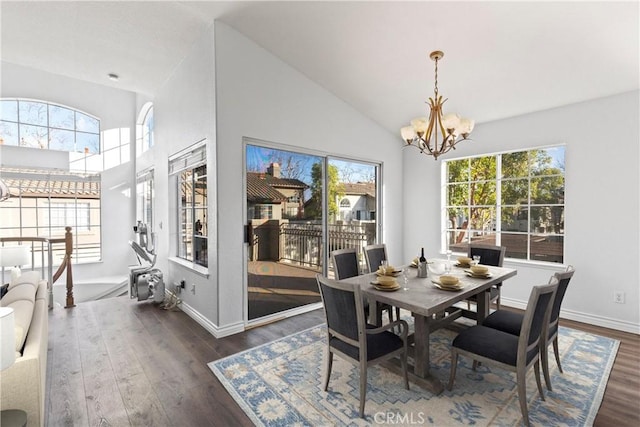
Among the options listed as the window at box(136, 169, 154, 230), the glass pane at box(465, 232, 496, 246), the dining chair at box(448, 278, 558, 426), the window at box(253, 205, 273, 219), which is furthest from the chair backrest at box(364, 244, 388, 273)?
the window at box(136, 169, 154, 230)

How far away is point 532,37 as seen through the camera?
2744 mm

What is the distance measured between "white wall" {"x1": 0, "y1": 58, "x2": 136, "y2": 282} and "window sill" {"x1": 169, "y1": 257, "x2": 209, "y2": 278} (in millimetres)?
3721

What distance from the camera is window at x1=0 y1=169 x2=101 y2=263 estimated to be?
248 inches

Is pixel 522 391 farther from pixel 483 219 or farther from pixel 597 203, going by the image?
pixel 483 219

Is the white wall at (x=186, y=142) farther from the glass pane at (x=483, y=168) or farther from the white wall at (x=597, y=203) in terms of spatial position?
the white wall at (x=597, y=203)

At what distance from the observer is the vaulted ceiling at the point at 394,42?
2.62m

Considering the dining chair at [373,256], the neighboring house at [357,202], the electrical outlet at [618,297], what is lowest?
the electrical outlet at [618,297]

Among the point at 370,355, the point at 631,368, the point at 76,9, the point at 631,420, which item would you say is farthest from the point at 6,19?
the point at 631,368

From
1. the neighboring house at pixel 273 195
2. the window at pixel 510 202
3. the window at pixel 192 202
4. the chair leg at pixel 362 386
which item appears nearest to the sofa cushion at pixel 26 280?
the window at pixel 192 202

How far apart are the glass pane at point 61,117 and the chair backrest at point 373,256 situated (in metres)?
7.44

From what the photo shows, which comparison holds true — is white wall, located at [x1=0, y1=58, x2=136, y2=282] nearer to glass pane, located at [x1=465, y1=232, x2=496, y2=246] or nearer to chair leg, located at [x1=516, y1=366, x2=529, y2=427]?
glass pane, located at [x1=465, y1=232, x2=496, y2=246]

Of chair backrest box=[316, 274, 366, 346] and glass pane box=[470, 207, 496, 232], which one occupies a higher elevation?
glass pane box=[470, 207, 496, 232]

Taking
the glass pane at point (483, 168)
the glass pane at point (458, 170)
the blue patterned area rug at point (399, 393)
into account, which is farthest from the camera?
the glass pane at point (458, 170)

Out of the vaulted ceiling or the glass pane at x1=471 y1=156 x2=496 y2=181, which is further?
the glass pane at x1=471 y1=156 x2=496 y2=181
